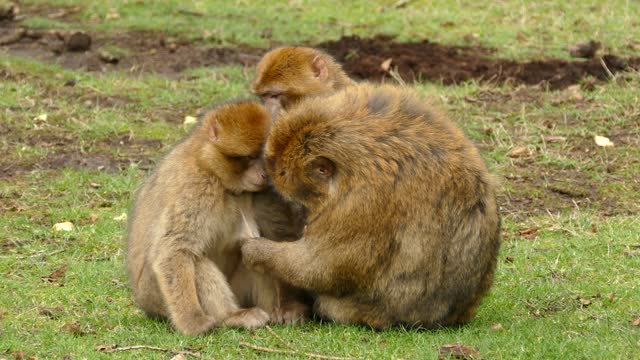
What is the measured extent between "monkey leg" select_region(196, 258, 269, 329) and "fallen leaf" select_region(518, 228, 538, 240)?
2838mm

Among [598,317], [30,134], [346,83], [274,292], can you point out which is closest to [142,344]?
[274,292]

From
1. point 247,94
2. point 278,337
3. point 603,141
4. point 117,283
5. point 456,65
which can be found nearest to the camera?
point 278,337

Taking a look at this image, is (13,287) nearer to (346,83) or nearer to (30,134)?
(346,83)

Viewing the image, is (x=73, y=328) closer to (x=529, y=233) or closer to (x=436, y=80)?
(x=529, y=233)

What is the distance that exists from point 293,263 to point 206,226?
1.61 ft

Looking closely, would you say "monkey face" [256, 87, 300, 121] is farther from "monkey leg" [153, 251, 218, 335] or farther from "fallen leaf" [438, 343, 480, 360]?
"fallen leaf" [438, 343, 480, 360]

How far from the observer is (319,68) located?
821 cm

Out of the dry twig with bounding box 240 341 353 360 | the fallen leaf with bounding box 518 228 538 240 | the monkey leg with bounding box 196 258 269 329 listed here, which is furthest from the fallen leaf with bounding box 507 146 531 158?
the dry twig with bounding box 240 341 353 360

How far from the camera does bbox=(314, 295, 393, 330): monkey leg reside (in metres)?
6.24

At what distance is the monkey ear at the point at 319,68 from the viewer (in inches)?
321

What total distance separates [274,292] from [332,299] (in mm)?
380

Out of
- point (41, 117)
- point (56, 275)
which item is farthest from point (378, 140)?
point (41, 117)

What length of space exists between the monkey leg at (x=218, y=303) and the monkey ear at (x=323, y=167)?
30.3 inches

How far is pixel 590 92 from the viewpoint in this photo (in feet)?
38.3
